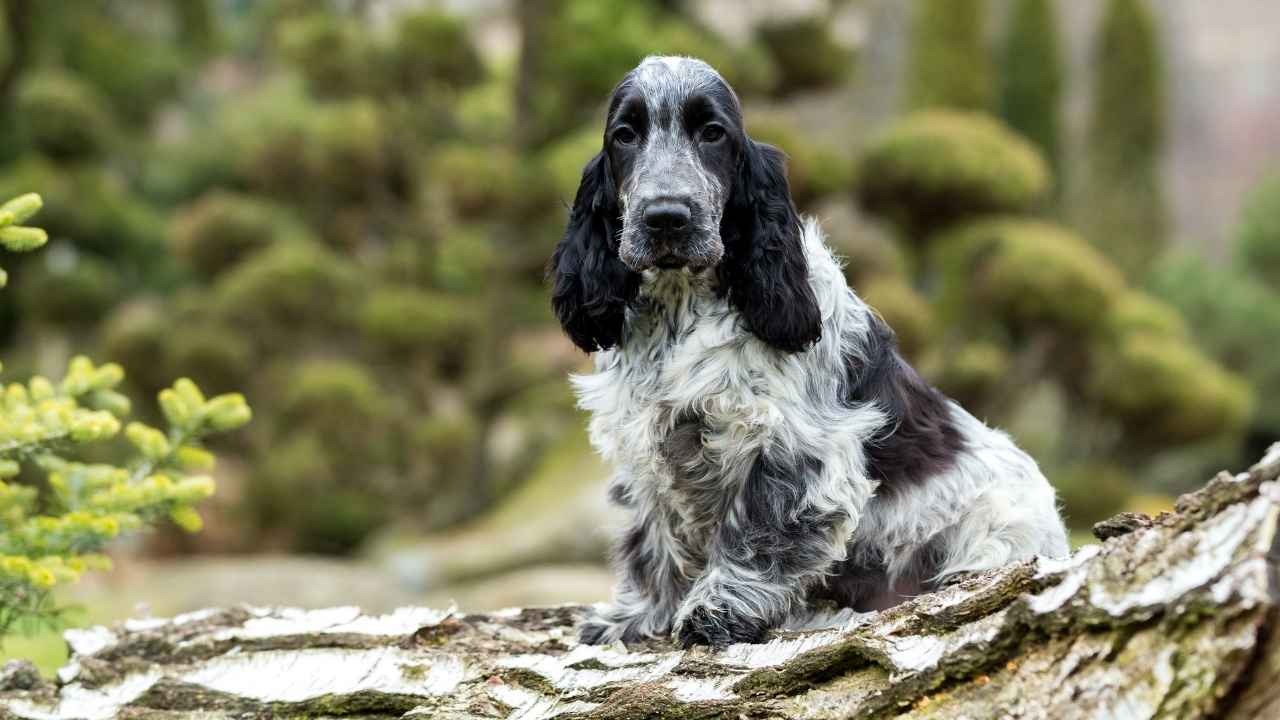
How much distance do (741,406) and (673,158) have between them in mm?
785

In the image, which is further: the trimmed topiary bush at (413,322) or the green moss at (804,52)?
the green moss at (804,52)

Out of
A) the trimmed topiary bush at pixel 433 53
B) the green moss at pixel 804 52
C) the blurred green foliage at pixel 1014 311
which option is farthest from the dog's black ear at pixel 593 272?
the green moss at pixel 804 52

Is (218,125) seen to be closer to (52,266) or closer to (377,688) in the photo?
(52,266)

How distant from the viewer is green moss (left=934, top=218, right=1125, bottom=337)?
14.6m

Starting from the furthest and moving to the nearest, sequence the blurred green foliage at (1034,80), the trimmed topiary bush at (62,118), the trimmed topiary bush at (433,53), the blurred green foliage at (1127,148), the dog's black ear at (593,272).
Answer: the blurred green foliage at (1034,80), the blurred green foliage at (1127,148), the trimmed topiary bush at (62,118), the trimmed topiary bush at (433,53), the dog's black ear at (593,272)

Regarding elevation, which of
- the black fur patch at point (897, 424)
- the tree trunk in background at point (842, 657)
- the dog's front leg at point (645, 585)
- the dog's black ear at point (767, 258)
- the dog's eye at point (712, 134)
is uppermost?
the dog's eye at point (712, 134)

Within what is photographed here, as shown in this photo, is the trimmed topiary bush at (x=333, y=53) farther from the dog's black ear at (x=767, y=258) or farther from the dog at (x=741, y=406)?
the dog's black ear at (x=767, y=258)

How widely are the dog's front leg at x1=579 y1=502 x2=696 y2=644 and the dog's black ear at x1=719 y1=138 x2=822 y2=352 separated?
790 mm

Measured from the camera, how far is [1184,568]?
117 inches

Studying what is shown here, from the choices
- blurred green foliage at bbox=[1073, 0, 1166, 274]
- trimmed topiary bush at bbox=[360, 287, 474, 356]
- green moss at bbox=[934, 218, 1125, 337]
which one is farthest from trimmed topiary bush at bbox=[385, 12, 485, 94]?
blurred green foliage at bbox=[1073, 0, 1166, 274]

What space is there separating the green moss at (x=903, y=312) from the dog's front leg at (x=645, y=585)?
9183mm

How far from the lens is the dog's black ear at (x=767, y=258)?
415cm

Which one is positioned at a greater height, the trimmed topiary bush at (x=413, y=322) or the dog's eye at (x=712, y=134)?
the trimmed topiary bush at (x=413, y=322)

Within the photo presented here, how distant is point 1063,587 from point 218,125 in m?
21.1
